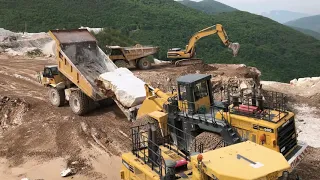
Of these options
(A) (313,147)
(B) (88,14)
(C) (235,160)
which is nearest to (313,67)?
(B) (88,14)

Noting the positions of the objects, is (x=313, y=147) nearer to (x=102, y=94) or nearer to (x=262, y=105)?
(x=262, y=105)

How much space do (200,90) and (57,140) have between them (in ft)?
17.4

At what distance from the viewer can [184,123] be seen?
9461 millimetres

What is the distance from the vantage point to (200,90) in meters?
9.65

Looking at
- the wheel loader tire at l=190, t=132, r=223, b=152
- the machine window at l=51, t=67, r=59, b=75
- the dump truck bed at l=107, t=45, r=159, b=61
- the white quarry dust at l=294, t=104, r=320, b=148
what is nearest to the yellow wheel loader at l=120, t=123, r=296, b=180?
the wheel loader tire at l=190, t=132, r=223, b=152

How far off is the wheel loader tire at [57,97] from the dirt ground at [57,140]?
0.23m

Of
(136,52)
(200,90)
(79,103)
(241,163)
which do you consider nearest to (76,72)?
(79,103)

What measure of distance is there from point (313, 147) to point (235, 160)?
26.6ft

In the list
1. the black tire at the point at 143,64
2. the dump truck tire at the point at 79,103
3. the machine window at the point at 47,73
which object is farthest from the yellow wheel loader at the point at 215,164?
the black tire at the point at 143,64

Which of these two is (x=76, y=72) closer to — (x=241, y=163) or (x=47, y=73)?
(x=47, y=73)

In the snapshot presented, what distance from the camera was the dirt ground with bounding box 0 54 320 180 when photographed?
10359mm

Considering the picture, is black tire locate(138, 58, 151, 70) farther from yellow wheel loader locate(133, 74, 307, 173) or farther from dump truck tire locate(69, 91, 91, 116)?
yellow wheel loader locate(133, 74, 307, 173)

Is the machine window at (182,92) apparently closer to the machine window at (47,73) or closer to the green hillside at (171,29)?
the machine window at (47,73)

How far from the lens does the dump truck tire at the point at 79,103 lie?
14119 millimetres
